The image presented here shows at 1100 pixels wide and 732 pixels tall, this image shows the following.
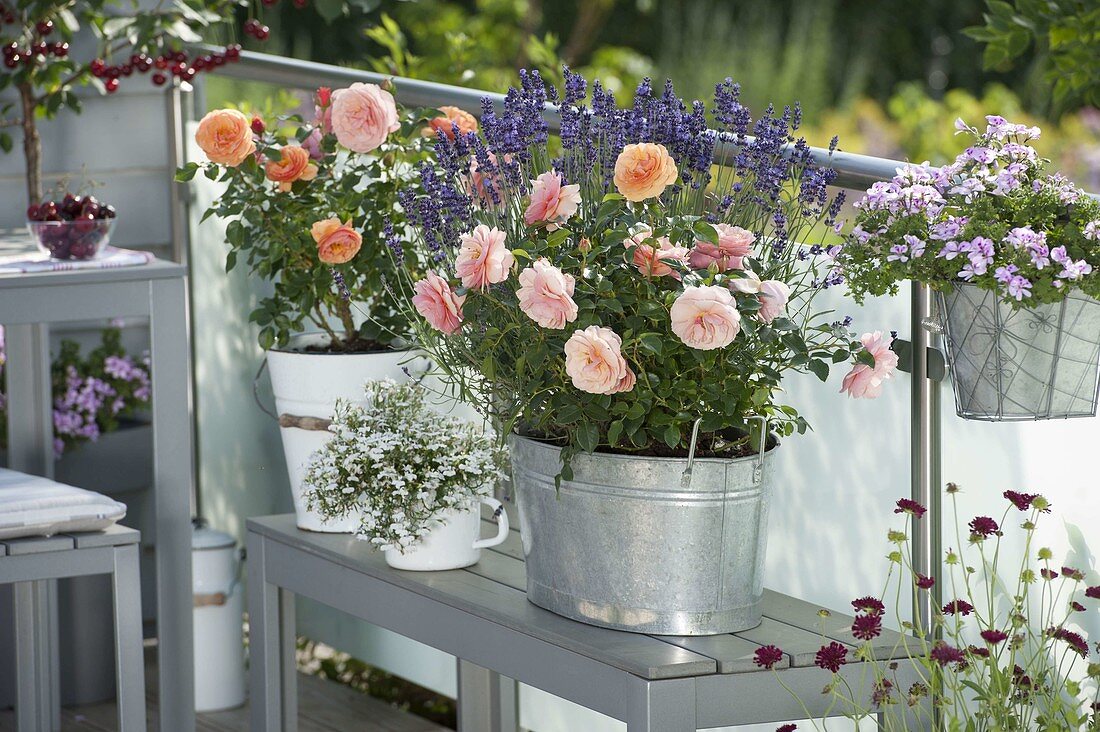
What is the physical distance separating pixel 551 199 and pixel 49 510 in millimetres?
955

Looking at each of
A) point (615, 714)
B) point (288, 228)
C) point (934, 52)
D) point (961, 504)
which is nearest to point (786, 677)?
point (615, 714)

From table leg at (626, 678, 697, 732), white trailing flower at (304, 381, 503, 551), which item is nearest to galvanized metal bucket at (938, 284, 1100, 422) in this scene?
table leg at (626, 678, 697, 732)

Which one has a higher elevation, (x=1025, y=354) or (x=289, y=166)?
(x=289, y=166)

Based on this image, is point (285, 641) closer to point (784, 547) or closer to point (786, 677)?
point (784, 547)

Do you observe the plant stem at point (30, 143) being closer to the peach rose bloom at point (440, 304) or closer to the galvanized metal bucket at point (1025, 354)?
the peach rose bloom at point (440, 304)

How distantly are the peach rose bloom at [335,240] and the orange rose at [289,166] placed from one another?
114mm

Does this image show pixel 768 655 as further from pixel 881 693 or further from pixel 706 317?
pixel 706 317

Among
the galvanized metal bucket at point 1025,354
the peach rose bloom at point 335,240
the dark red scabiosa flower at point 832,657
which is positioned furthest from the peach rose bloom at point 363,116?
the dark red scabiosa flower at point 832,657

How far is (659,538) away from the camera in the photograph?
1644mm

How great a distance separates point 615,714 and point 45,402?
164 centimetres

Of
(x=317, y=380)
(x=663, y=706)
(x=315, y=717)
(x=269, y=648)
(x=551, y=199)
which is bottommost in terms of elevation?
(x=315, y=717)

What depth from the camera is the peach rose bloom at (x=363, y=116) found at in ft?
7.00

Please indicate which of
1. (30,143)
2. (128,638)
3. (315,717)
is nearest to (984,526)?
(128,638)

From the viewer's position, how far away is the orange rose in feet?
7.48
